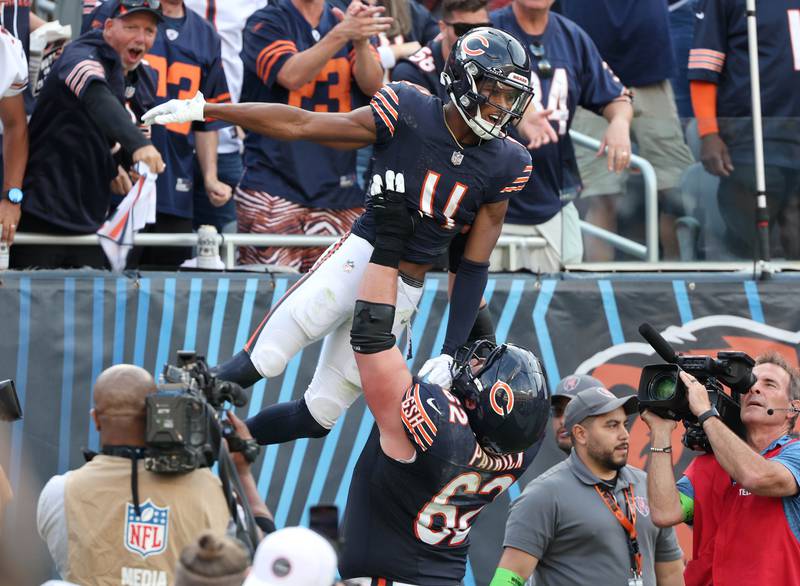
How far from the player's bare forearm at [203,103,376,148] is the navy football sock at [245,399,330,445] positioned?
111 cm

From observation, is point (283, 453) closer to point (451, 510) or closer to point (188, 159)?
point (188, 159)

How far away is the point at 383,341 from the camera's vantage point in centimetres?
484

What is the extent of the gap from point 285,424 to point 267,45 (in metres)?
2.83

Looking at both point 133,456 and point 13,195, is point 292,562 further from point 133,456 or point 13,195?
point 13,195

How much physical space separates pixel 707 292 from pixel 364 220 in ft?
9.13

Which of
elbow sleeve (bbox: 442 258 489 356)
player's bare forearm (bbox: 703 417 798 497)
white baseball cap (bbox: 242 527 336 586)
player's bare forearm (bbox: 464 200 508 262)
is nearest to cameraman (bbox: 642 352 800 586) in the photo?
player's bare forearm (bbox: 703 417 798 497)

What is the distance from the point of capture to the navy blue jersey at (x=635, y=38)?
875 cm

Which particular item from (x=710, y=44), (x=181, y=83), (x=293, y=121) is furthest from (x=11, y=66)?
(x=710, y=44)

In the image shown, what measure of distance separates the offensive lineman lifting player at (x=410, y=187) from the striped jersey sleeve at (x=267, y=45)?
2.35 meters

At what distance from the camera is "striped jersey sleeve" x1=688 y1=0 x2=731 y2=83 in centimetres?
849

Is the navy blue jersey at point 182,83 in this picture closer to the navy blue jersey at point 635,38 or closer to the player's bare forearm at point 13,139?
the player's bare forearm at point 13,139

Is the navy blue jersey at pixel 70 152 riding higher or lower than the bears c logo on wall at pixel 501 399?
higher

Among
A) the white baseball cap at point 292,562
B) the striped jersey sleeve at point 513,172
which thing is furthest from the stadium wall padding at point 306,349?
the white baseball cap at point 292,562

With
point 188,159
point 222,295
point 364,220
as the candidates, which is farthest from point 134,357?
point 364,220
